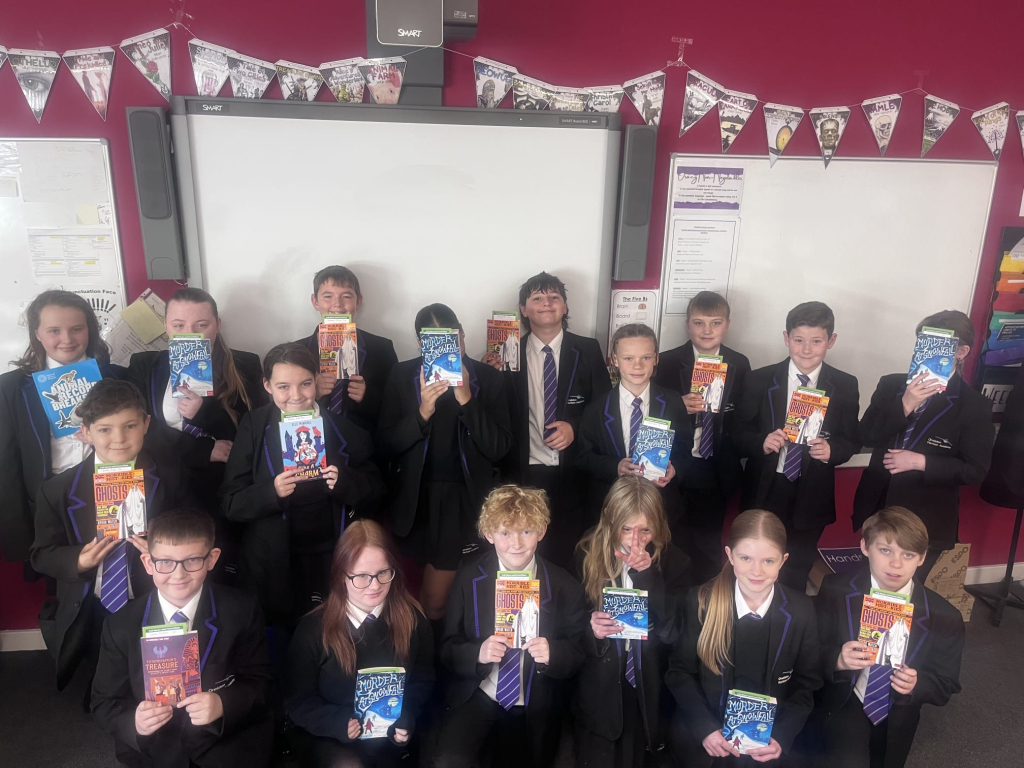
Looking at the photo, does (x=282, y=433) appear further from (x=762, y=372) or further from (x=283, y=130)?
(x=762, y=372)

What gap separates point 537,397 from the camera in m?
2.91

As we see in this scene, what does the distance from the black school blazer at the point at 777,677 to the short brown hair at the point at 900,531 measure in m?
0.35

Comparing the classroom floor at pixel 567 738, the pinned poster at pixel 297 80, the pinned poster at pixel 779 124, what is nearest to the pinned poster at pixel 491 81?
the pinned poster at pixel 297 80

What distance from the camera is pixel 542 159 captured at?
9.44 ft

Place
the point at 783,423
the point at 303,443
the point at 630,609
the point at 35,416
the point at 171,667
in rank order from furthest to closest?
1. the point at 783,423
2. the point at 35,416
3. the point at 303,443
4. the point at 630,609
5. the point at 171,667

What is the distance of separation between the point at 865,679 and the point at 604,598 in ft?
3.30

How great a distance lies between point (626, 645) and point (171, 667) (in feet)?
4.79

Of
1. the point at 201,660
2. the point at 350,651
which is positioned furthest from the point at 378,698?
the point at 201,660

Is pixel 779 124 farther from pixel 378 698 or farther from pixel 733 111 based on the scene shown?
pixel 378 698

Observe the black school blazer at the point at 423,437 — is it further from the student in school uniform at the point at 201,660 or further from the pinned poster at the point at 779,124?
the pinned poster at the point at 779,124

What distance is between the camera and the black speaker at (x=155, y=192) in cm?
254

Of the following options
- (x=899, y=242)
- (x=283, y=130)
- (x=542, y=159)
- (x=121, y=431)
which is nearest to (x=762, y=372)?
(x=899, y=242)

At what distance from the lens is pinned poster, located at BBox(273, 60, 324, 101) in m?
2.67

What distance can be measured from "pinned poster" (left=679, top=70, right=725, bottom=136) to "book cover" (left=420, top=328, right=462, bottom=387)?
1.57 m
